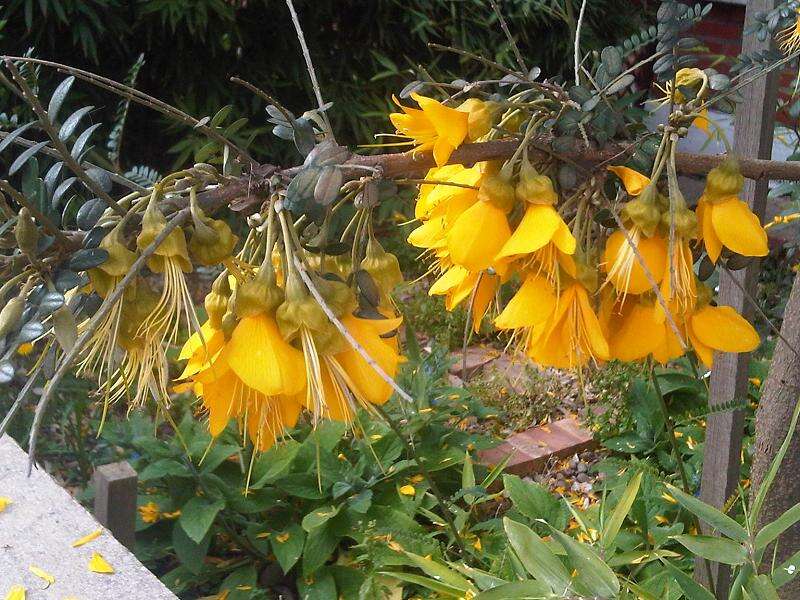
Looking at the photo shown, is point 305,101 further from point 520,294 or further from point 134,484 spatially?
point 520,294

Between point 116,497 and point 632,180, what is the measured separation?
125 centimetres

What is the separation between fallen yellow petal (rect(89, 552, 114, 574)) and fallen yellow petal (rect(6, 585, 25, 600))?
0.31 ft

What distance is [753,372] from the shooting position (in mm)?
2234

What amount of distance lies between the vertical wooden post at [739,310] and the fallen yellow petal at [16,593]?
3.44 feet

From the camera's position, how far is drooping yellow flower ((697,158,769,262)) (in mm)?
580

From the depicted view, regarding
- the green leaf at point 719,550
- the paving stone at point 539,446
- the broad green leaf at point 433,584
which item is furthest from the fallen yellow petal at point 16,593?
the paving stone at point 539,446

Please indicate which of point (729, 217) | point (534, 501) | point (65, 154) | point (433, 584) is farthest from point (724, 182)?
point (534, 501)

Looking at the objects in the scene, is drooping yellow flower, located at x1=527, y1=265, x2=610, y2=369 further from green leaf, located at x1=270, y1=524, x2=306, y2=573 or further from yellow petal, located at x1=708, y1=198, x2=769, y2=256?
green leaf, located at x1=270, y1=524, x2=306, y2=573

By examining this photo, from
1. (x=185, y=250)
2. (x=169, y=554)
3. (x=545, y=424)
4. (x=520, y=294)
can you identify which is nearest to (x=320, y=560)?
(x=169, y=554)

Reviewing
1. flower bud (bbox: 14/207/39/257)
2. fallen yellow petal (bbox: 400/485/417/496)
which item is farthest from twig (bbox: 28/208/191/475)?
fallen yellow petal (bbox: 400/485/417/496)

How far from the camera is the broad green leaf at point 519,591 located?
0.96m

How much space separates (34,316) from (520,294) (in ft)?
0.99

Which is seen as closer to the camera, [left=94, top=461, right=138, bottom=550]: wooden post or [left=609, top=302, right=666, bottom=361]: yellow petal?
[left=609, top=302, right=666, bottom=361]: yellow petal

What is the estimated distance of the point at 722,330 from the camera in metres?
0.62
